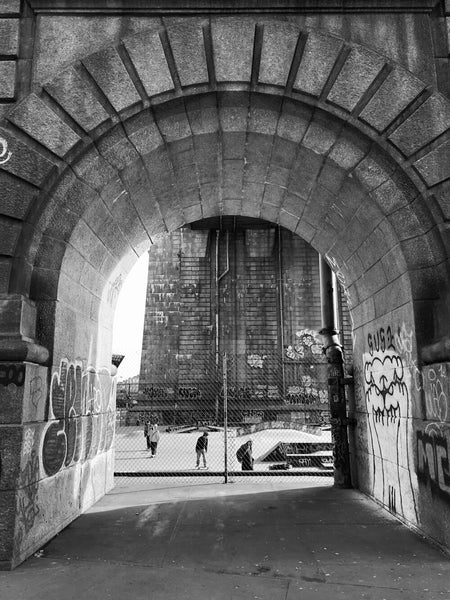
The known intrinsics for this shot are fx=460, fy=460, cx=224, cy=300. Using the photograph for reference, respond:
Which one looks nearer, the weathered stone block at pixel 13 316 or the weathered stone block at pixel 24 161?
the weathered stone block at pixel 13 316

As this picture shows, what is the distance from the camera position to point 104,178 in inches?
245

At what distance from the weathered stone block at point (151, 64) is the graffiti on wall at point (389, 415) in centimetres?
457

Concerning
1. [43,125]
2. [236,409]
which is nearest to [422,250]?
[43,125]

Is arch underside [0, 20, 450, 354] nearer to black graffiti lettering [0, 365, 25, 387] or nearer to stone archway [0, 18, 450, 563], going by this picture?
stone archway [0, 18, 450, 563]

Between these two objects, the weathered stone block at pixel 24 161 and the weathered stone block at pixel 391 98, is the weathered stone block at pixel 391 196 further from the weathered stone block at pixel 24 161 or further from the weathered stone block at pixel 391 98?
the weathered stone block at pixel 24 161

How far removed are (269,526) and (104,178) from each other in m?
5.30

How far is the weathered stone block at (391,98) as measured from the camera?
584 cm

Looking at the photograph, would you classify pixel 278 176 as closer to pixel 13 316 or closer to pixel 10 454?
pixel 13 316

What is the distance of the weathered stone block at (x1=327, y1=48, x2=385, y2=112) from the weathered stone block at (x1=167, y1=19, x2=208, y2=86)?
5.59ft

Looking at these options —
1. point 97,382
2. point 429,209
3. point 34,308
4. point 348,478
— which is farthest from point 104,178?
point 348,478

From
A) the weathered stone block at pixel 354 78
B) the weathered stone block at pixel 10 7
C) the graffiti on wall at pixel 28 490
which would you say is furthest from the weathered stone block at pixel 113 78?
the graffiti on wall at pixel 28 490

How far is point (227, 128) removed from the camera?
6512 millimetres

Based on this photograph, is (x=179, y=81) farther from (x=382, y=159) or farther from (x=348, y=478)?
(x=348, y=478)

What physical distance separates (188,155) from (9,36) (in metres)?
2.76
